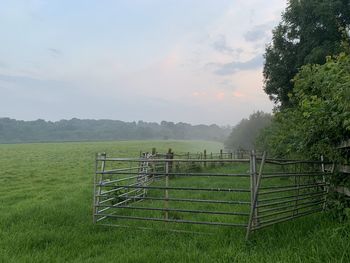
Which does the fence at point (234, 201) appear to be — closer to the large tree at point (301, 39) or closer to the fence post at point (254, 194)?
the fence post at point (254, 194)

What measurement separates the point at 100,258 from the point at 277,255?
2.63 metres

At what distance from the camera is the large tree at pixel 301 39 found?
1981cm

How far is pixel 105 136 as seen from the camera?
165 metres

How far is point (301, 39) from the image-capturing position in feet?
71.3

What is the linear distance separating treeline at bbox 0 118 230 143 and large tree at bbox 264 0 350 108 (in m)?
129

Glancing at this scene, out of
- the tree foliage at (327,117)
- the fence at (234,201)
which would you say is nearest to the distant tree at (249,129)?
the fence at (234,201)

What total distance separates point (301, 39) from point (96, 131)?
15832 cm

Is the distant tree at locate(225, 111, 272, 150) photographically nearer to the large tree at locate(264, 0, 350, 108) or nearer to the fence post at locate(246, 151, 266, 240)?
the large tree at locate(264, 0, 350, 108)

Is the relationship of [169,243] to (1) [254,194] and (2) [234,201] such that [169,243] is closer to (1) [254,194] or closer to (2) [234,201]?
(2) [234,201]

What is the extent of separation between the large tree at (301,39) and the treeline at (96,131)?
129m

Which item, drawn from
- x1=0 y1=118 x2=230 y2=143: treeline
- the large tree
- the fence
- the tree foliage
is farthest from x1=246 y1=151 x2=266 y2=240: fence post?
x1=0 y1=118 x2=230 y2=143: treeline

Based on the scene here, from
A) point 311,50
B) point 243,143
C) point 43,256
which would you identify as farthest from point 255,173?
point 243,143

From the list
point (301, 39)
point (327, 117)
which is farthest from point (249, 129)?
point (327, 117)

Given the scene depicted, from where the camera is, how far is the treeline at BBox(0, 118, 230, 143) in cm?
15975
